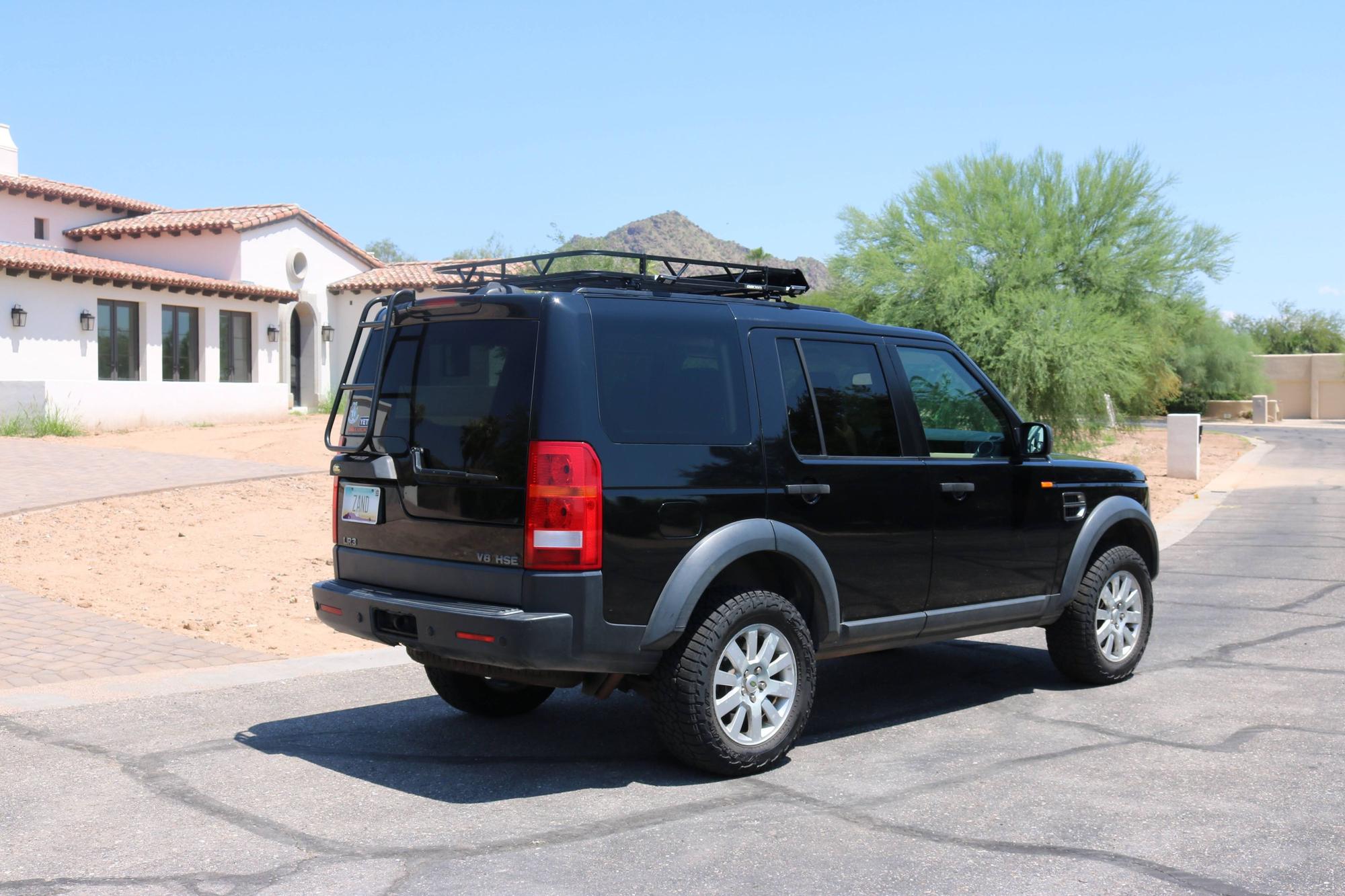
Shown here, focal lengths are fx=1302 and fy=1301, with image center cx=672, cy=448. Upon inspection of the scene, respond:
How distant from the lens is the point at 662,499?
5.47m

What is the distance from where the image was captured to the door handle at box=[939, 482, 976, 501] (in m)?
6.69

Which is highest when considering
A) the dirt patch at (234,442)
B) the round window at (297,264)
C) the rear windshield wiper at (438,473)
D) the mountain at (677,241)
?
the mountain at (677,241)

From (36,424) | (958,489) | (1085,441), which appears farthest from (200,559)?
(1085,441)

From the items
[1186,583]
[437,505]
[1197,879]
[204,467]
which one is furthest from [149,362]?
[1197,879]

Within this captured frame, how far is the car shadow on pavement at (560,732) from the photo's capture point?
571 centimetres

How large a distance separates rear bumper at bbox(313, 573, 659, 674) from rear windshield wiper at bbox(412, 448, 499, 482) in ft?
1.65

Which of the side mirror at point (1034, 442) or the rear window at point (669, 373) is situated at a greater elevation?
the rear window at point (669, 373)

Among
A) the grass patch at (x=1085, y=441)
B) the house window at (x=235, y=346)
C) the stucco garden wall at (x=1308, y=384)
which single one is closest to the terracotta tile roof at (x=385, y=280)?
the house window at (x=235, y=346)

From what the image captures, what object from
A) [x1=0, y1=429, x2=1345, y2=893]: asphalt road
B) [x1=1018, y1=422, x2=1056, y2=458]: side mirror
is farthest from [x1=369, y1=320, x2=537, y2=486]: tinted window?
[x1=1018, y1=422, x2=1056, y2=458]: side mirror

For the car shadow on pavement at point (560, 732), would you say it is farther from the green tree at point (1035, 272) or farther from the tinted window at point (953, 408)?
the green tree at point (1035, 272)

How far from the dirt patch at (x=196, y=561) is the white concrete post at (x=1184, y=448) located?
18874mm

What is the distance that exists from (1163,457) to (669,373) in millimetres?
30870

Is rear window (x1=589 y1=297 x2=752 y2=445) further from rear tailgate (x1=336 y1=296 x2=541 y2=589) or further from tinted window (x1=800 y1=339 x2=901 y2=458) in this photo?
tinted window (x1=800 y1=339 x2=901 y2=458)

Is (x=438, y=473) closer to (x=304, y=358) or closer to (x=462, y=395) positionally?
(x=462, y=395)
